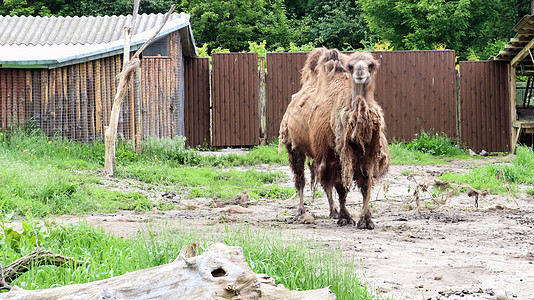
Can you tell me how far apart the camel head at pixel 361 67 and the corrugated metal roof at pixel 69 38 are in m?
7.85

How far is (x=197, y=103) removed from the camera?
17.2 meters

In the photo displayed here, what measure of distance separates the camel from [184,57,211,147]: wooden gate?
27.8ft

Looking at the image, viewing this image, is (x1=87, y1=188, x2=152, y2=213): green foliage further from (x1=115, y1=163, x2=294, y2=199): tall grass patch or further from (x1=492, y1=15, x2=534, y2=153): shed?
(x1=492, y1=15, x2=534, y2=153): shed

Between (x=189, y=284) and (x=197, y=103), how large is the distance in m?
14.3

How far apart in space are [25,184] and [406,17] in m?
22.7

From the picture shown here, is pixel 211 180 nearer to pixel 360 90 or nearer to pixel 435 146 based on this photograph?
pixel 360 90

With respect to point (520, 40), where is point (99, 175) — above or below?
below

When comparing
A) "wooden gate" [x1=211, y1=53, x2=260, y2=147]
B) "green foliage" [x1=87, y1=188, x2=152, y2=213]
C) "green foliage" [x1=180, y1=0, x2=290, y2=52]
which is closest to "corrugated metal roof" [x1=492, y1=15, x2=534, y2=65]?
"wooden gate" [x1=211, y1=53, x2=260, y2=147]

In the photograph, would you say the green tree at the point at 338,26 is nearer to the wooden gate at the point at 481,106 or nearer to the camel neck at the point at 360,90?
the wooden gate at the point at 481,106

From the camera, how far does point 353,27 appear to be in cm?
3369

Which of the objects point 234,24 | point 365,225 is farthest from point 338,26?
point 365,225

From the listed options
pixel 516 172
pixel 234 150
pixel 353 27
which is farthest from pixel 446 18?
pixel 516 172

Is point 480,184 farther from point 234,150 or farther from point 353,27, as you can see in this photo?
point 353,27

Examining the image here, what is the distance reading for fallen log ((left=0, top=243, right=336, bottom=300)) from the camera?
3107mm
